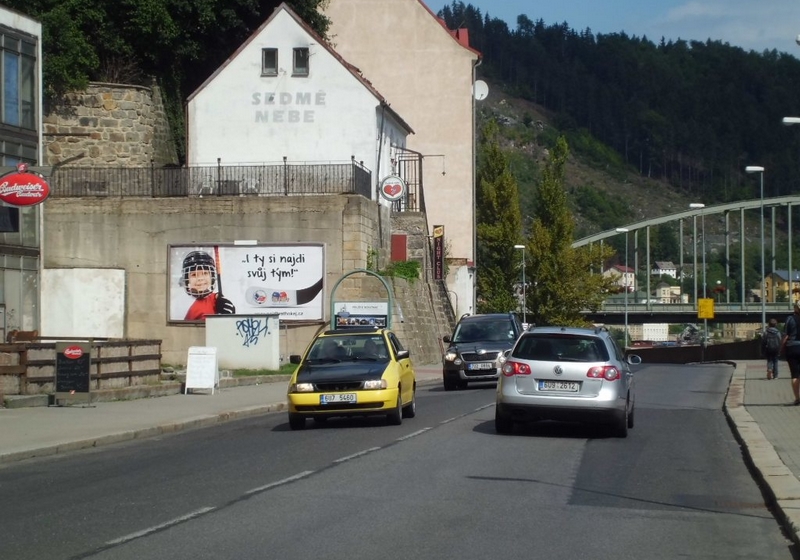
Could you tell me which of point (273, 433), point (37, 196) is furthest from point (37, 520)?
point (37, 196)

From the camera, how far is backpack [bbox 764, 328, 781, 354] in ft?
117

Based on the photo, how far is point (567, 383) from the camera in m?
17.6

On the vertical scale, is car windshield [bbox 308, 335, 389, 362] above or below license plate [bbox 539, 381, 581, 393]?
above

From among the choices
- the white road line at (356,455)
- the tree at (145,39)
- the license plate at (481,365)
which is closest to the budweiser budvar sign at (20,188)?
the license plate at (481,365)

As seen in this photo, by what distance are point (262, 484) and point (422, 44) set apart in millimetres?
54856

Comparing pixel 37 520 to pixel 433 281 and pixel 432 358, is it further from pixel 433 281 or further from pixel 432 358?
pixel 433 281

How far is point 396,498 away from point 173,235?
107ft

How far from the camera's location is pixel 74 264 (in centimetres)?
4284

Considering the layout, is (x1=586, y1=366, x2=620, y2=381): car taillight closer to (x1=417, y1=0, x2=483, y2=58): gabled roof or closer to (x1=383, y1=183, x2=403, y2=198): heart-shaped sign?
(x1=383, y1=183, x2=403, y2=198): heart-shaped sign

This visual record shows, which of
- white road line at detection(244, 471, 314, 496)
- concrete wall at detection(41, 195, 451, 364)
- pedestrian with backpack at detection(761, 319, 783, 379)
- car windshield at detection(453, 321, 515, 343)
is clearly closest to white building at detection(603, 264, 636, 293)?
concrete wall at detection(41, 195, 451, 364)

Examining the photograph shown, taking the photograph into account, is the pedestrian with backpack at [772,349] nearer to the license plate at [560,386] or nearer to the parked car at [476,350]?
the parked car at [476,350]

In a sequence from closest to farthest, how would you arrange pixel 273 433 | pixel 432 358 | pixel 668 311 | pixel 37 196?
1. pixel 273 433
2. pixel 37 196
3. pixel 432 358
4. pixel 668 311

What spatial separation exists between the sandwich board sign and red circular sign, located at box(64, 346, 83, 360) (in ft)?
18.0

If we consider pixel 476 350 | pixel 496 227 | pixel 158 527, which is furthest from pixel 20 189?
pixel 496 227
